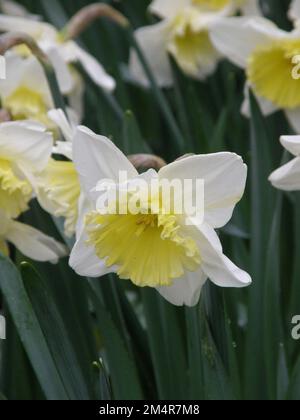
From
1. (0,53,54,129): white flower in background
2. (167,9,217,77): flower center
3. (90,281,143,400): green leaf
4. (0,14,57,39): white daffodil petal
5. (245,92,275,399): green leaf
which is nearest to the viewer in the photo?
(90,281,143,400): green leaf

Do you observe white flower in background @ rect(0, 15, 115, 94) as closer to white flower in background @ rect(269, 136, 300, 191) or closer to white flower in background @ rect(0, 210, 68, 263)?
white flower in background @ rect(0, 210, 68, 263)

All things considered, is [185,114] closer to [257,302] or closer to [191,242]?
[257,302]

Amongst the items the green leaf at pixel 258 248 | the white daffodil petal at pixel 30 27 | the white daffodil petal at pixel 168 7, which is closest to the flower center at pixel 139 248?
the green leaf at pixel 258 248

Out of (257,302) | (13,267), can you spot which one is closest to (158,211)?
(13,267)

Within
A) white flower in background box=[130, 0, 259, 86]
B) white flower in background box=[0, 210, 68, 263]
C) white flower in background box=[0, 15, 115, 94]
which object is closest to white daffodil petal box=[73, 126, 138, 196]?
white flower in background box=[0, 210, 68, 263]

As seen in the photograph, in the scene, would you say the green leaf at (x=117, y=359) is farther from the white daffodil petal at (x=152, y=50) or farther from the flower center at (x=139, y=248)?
the white daffodil petal at (x=152, y=50)

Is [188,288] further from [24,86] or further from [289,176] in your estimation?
[24,86]
